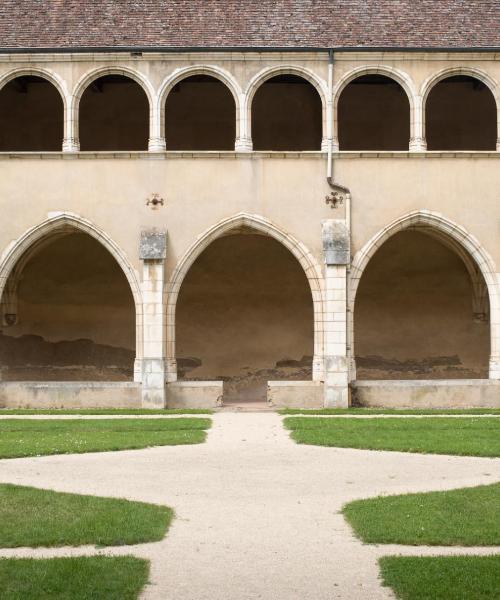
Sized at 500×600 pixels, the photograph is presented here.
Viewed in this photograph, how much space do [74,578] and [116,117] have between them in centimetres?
1722

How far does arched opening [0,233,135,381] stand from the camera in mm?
22656

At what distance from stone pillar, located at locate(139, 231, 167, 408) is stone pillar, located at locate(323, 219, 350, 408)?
3.25 m

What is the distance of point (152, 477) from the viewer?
10211mm

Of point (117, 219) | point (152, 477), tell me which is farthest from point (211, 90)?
point (152, 477)

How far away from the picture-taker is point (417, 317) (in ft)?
74.7

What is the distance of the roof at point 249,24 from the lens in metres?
18.7

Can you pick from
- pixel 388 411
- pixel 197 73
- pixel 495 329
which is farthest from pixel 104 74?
pixel 495 329

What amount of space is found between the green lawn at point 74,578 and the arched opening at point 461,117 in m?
17.3

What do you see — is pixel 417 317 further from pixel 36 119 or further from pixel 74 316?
pixel 36 119

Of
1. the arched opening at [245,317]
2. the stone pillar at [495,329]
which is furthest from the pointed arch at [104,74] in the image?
the stone pillar at [495,329]

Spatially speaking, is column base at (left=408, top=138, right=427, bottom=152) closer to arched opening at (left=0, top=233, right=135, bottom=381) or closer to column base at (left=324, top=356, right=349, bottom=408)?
column base at (left=324, top=356, right=349, bottom=408)

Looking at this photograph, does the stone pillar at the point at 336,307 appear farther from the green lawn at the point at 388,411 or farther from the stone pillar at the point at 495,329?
the stone pillar at the point at 495,329

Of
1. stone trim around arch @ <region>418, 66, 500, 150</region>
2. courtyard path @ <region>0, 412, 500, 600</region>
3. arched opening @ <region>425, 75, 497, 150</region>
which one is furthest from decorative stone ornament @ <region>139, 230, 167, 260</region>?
arched opening @ <region>425, 75, 497, 150</region>

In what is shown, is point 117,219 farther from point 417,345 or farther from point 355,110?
point 417,345
